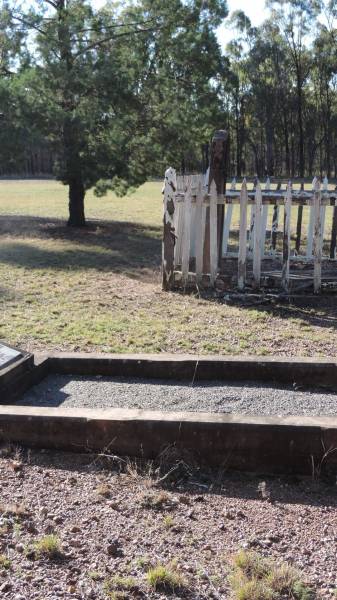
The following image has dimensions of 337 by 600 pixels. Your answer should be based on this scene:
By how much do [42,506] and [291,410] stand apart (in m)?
1.86

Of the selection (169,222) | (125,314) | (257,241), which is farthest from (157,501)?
(169,222)

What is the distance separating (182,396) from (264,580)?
2045 millimetres

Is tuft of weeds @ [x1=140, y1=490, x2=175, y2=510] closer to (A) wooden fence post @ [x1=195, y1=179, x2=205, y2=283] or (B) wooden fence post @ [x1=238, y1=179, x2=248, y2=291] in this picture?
(B) wooden fence post @ [x1=238, y1=179, x2=248, y2=291]

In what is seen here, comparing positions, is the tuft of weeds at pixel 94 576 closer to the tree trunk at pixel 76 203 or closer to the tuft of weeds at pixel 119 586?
the tuft of weeds at pixel 119 586

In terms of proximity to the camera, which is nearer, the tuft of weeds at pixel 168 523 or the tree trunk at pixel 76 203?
the tuft of weeds at pixel 168 523

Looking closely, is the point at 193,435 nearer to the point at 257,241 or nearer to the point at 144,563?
the point at 144,563

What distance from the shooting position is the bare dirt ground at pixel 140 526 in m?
2.50

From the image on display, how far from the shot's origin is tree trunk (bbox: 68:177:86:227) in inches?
597

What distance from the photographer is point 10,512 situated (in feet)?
9.96

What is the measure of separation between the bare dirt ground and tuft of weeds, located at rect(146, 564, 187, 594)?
18 millimetres

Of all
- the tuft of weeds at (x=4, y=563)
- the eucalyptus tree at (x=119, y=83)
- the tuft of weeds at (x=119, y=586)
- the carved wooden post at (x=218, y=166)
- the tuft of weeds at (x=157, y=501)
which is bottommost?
the tuft of weeds at (x=157, y=501)

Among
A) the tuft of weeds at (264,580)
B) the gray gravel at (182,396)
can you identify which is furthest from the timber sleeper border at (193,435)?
the tuft of weeds at (264,580)

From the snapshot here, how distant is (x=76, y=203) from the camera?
15.6m

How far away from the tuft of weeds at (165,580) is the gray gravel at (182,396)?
1761mm
